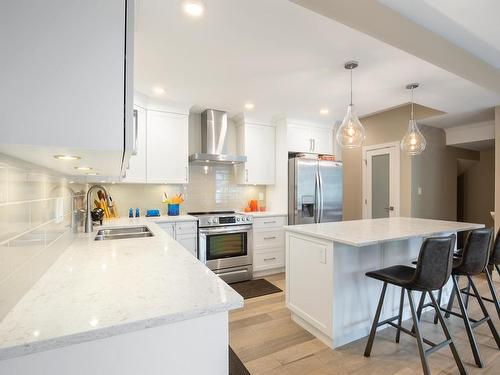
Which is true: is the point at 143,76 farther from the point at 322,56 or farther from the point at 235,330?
the point at 235,330

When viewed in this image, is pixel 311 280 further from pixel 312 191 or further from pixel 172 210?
pixel 172 210

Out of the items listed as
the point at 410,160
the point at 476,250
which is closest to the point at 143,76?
the point at 476,250

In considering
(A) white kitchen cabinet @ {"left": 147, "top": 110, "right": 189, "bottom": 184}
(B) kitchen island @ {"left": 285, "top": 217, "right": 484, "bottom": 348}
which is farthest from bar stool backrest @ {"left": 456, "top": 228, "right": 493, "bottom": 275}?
(A) white kitchen cabinet @ {"left": 147, "top": 110, "right": 189, "bottom": 184}

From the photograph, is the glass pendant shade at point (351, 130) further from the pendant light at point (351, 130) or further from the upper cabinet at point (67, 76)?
the upper cabinet at point (67, 76)

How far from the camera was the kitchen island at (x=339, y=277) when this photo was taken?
204 centimetres

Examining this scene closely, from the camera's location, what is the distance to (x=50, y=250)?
126cm

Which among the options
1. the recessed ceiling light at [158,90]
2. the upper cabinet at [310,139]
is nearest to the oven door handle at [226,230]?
the upper cabinet at [310,139]

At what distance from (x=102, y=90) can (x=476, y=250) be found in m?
2.65

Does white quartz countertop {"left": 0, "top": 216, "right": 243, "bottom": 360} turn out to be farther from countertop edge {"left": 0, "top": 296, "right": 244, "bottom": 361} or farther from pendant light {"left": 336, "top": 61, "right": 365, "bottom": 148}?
pendant light {"left": 336, "top": 61, "right": 365, "bottom": 148}

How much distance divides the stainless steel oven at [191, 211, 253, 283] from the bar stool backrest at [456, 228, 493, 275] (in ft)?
7.78

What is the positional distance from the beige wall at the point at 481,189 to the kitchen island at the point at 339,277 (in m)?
4.26

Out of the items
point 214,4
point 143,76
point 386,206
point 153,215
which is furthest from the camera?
point 386,206

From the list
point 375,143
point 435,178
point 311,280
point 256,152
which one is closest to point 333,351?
point 311,280

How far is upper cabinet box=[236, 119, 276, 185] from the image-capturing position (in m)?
4.12
